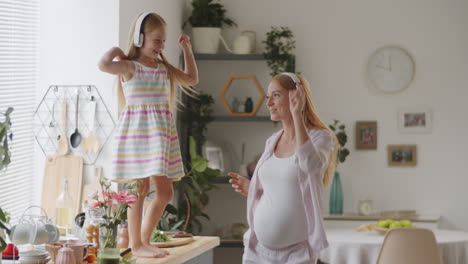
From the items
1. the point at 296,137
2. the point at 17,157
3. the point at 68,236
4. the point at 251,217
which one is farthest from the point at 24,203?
the point at 296,137

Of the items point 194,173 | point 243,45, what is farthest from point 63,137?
point 243,45

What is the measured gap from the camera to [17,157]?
407cm

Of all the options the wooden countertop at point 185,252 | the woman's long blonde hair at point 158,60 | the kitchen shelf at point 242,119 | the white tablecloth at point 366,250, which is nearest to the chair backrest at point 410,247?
the white tablecloth at point 366,250

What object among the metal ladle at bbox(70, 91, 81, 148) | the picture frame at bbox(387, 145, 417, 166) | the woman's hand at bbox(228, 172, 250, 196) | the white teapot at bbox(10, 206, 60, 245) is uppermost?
the metal ladle at bbox(70, 91, 81, 148)

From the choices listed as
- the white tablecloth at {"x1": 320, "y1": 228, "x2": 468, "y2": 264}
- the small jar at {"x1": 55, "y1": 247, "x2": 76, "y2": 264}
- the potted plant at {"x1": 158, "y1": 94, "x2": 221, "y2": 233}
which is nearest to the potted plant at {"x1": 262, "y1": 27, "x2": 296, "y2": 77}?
the potted plant at {"x1": 158, "y1": 94, "x2": 221, "y2": 233}

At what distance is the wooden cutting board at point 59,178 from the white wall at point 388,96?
2.09m

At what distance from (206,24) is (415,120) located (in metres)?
1.75

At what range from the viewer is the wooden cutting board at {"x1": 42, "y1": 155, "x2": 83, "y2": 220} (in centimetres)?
409

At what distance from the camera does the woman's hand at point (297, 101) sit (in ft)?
8.79

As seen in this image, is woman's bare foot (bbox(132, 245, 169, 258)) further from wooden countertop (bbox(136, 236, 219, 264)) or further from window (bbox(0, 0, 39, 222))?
window (bbox(0, 0, 39, 222))

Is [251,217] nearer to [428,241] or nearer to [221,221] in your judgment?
[428,241]

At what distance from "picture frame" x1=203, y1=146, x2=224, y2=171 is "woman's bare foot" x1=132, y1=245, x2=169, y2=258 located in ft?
8.27

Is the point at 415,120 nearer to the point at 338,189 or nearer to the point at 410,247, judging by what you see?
the point at 338,189

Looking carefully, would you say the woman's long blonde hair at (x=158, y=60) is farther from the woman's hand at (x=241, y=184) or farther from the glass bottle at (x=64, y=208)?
the glass bottle at (x=64, y=208)
